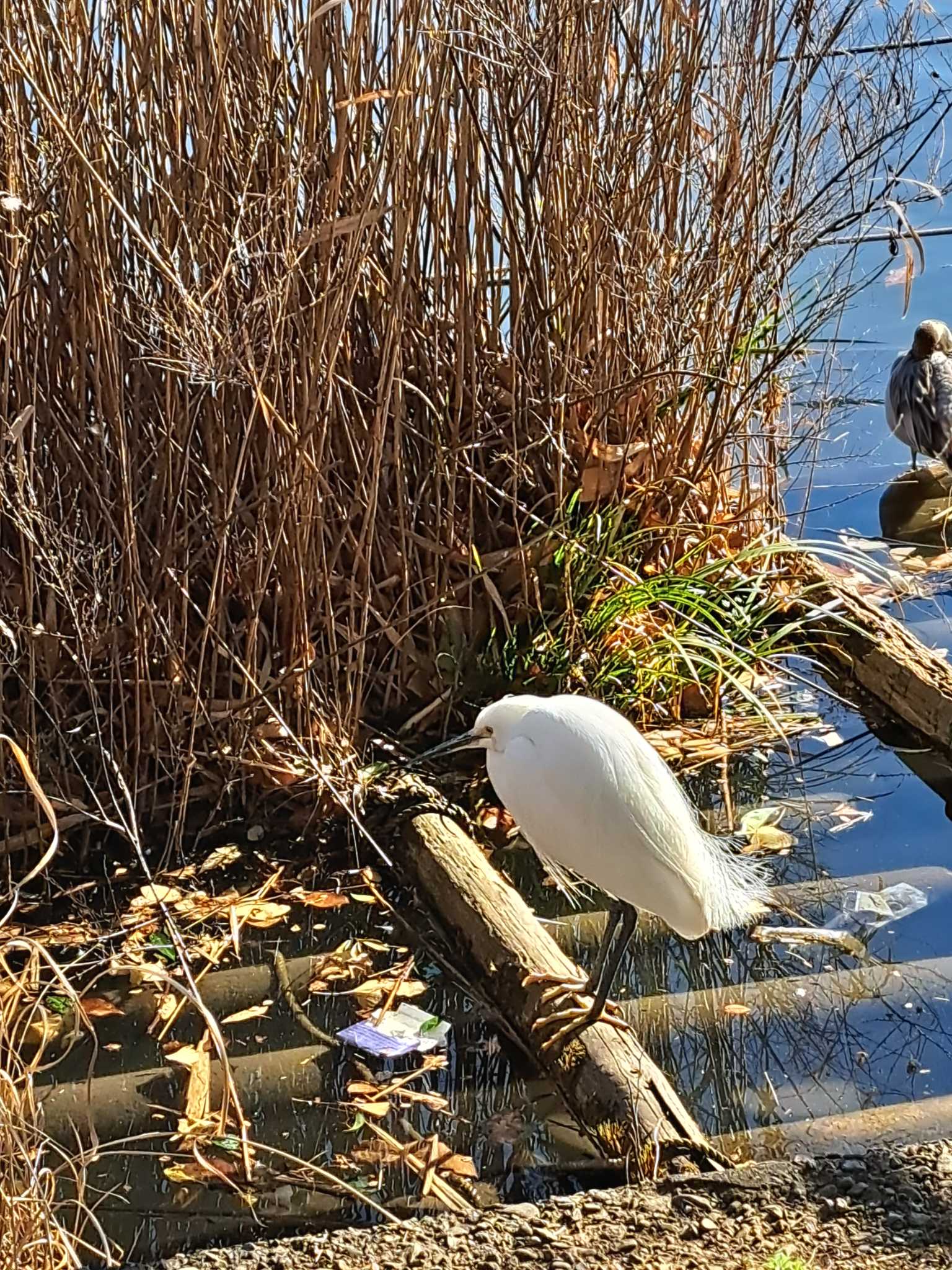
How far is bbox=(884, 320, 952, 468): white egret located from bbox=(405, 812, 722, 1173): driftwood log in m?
2.50

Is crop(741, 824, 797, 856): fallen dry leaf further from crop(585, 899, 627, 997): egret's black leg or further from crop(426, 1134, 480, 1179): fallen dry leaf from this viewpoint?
crop(426, 1134, 480, 1179): fallen dry leaf

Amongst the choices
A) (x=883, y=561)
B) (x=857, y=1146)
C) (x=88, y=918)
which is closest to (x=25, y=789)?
(x=88, y=918)

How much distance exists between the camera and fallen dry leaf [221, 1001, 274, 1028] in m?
2.57

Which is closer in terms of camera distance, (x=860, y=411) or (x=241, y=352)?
(x=241, y=352)

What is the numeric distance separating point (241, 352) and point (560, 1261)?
153 centimetres

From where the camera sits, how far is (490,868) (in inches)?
110

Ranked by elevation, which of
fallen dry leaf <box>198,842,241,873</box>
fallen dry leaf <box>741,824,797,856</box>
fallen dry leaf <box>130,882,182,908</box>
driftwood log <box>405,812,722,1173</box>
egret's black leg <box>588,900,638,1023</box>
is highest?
egret's black leg <box>588,900,638,1023</box>

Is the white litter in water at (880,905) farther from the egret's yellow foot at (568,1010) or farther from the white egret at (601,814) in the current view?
the egret's yellow foot at (568,1010)

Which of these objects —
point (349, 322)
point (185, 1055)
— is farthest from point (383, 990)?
point (349, 322)

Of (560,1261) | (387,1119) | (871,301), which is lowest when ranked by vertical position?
(387,1119)

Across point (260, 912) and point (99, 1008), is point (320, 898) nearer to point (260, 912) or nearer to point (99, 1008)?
point (260, 912)

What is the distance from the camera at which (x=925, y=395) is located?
4.60 metres

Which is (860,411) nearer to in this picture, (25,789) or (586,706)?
(586,706)

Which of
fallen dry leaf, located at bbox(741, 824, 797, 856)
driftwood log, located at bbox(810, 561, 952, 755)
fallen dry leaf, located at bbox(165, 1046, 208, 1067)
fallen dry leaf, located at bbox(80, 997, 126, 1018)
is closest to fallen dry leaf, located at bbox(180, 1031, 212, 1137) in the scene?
fallen dry leaf, located at bbox(165, 1046, 208, 1067)
